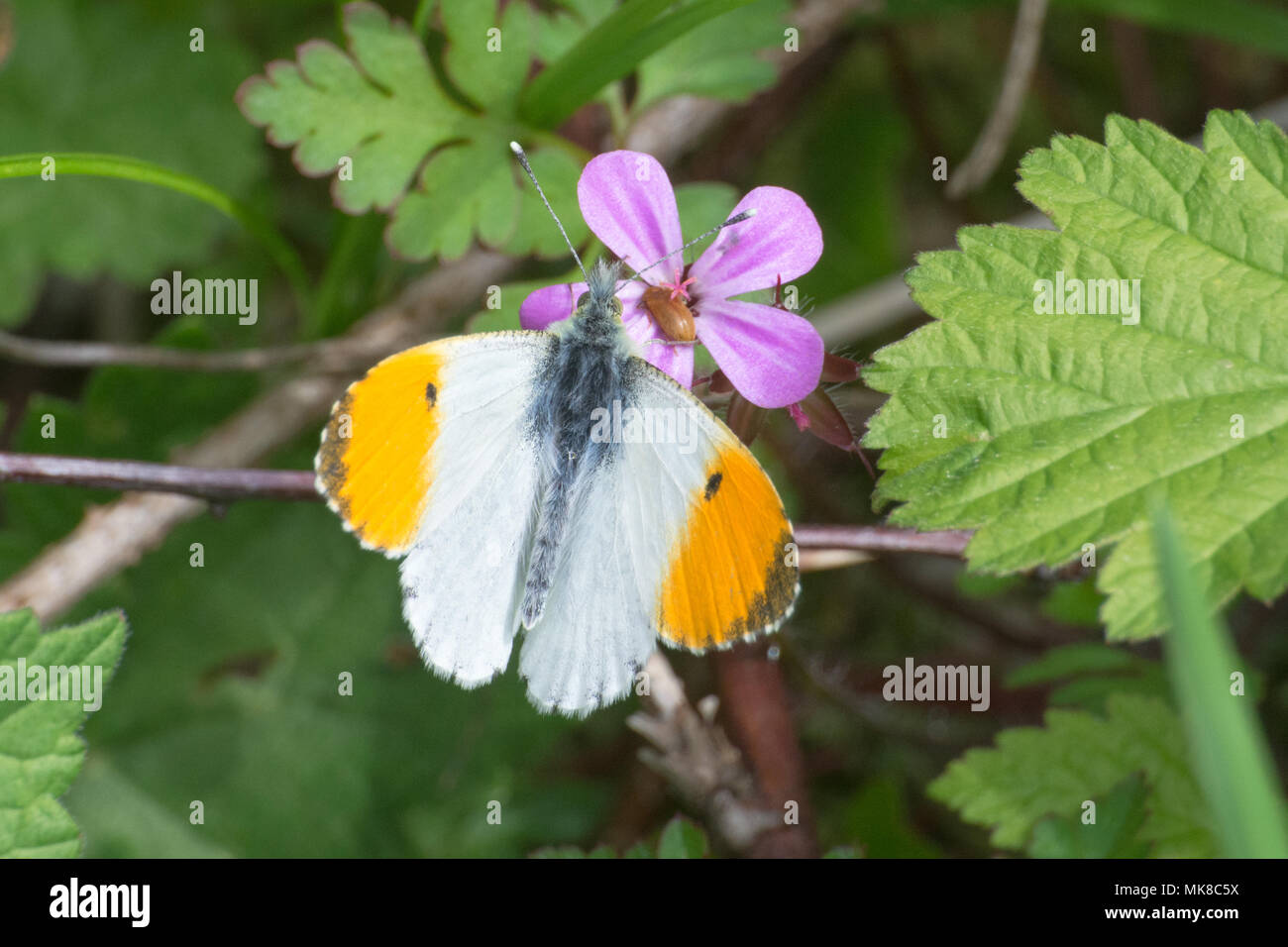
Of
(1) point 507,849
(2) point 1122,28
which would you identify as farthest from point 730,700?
(2) point 1122,28

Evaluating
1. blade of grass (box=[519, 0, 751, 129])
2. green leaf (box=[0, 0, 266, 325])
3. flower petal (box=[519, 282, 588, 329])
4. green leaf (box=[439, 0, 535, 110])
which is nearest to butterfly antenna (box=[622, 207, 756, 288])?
flower petal (box=[519, 282, 588, 329])

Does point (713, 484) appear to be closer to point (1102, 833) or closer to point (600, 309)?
point (600, 309)

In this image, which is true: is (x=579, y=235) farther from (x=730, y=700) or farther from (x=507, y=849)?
(x=507, y=849)

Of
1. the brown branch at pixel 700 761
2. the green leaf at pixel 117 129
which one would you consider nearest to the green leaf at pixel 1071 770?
the brown branch at pixel 700 761

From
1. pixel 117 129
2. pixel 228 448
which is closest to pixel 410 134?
pixel 228 448

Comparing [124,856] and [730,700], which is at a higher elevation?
[730,700]
